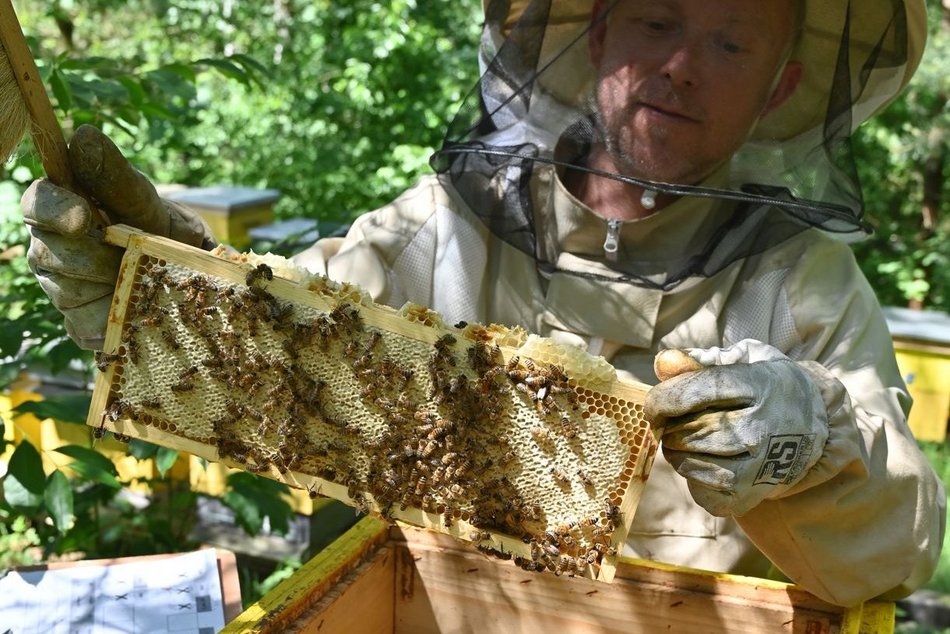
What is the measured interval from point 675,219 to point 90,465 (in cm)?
170

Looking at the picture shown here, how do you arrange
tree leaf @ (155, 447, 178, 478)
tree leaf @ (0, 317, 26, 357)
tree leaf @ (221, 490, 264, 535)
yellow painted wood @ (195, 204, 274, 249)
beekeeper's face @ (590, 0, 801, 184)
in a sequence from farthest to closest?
yellow painted wood @ (195, 204, 274, 249)
tree leaf @ (221, 490, 264, 535)
tree leaf @ (155, 447, 178, 478)
tree leaf @ (0, 317, 26, 357)
beekeeper's face @ (590, 0, 801, 184)

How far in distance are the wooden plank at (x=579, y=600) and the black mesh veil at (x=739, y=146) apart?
761 millimetres

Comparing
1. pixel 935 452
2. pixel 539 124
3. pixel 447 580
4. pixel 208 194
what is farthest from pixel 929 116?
pixel 447 580

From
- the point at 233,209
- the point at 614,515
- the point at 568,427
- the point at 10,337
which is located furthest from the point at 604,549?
the point at 233,209

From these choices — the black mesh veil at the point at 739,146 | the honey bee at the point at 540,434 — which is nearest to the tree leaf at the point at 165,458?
the black mesh veil at the point at 739,146

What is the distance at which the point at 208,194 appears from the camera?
5.76 m

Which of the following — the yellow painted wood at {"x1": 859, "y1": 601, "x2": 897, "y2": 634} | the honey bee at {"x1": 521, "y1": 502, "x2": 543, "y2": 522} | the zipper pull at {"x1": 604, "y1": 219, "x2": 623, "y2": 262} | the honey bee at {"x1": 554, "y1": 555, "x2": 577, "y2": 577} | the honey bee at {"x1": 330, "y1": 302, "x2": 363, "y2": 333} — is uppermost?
the zipper pull at {"x1": 604, "y1": 219, "x2": 623, "y2": 262}

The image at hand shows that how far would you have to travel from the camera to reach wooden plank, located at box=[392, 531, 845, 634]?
1.84m

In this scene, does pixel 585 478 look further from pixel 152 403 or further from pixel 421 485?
pixel 152 403

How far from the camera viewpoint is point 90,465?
2473 mm

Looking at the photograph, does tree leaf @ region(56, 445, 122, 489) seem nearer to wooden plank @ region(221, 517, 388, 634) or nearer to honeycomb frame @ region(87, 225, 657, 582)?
honeycomb frame @ region(87, 225, 657, 582)

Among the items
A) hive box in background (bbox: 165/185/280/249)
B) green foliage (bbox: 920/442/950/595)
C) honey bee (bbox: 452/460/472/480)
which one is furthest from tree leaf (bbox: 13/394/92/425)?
green foliage (bbox: 920/442/950/595)

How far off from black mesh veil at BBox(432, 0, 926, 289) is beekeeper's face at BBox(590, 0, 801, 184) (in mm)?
42

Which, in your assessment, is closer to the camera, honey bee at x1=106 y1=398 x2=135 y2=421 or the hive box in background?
honey bee at x1=106 y1=398 x2=135 y2=421
